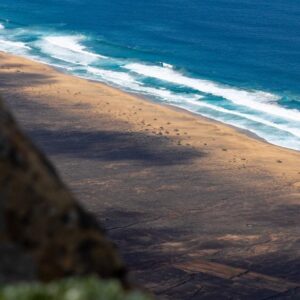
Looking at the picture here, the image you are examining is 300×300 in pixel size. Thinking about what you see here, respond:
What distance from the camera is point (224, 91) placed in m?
72.7

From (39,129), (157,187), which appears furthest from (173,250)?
(39,129)

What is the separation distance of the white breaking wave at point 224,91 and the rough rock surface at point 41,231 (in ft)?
196

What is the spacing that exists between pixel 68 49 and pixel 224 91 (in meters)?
20.6

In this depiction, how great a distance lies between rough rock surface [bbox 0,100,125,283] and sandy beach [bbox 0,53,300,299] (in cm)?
2406

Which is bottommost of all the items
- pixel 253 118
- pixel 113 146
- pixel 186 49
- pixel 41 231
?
pixel 253 118

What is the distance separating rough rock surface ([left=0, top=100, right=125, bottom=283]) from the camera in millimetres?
6074

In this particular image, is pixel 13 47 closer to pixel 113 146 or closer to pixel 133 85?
pixel 133 85

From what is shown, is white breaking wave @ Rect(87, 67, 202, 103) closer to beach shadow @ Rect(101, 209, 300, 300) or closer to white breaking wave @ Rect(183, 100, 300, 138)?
Answer: white breaking wave @ Rect(183, 100, 300, 138)

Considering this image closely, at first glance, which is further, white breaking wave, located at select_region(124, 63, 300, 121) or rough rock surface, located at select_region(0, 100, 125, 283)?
white breaking wave, located at select_region(124, 63, 300, 121)

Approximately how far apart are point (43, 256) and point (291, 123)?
58751 millimetres

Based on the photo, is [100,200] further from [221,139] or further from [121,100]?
[121,100]

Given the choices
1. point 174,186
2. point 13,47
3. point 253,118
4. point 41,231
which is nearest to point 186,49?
point 13,47

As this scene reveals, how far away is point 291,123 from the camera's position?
2518 inches

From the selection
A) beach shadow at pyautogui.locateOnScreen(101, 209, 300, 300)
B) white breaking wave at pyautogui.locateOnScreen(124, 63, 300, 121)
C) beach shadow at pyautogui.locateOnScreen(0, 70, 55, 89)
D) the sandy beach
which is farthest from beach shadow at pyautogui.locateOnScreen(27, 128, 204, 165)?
white breaking wave at pyautogui.locateOnScreen(124, 63, 300, 121)
